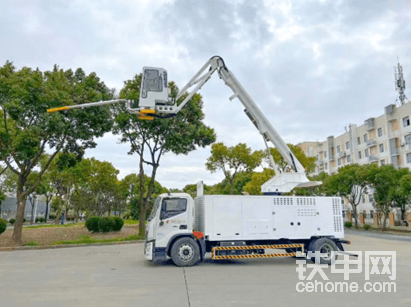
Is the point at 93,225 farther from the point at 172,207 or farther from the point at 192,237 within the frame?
the point at 192,237

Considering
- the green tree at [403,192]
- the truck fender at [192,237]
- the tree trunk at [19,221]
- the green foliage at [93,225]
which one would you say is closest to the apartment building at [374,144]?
the green tree at [403,192]

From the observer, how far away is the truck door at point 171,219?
10.4 metres

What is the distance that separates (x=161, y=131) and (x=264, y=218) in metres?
11.3

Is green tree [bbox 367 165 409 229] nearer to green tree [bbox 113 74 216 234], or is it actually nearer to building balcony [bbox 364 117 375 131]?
building balcony [bbox 364 117 375 131]

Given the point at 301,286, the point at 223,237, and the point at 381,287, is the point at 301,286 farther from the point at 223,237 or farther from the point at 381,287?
the point at 223,237

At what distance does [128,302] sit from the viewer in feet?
20.8

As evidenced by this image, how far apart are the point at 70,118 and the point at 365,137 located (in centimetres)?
4448

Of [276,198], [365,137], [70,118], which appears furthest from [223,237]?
[365,137]

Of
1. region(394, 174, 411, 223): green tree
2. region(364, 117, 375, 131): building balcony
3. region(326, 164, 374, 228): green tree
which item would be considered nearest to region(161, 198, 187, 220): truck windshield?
region(394, 174, 411, 223): green tree

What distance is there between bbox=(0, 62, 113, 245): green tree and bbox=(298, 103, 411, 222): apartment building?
3738 centimetres

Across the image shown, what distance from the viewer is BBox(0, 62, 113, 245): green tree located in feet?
50.2

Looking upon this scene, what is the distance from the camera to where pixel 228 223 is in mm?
10508

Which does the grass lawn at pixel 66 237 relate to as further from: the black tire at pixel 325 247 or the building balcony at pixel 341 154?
the building balcony at pixel 341 154

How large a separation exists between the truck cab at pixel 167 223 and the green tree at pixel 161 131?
927cm
